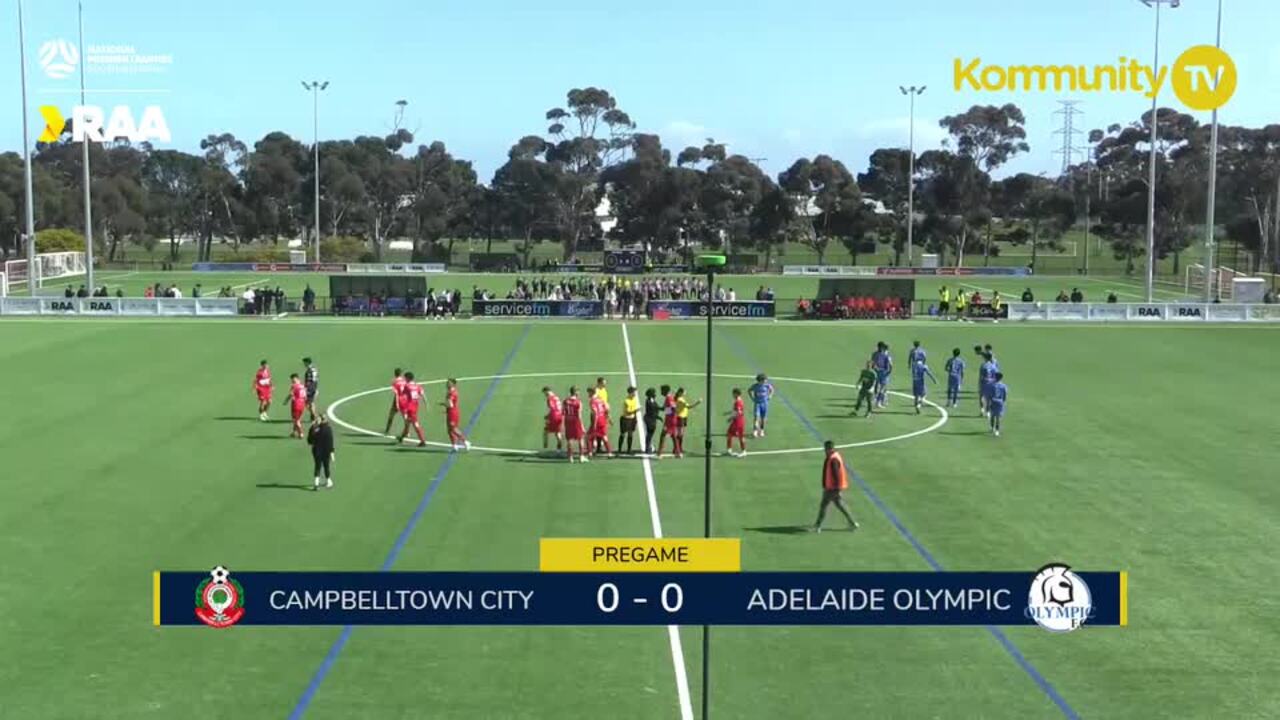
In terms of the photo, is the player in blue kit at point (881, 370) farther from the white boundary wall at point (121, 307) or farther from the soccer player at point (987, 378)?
the white boundary wall at point (121, 307)

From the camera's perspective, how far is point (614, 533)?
19.8 metres

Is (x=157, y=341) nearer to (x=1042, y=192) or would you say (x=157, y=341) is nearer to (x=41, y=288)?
(x=41, y=288)

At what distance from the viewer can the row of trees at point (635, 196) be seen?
12225 cm

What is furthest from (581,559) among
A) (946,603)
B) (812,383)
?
Result: (812,383)

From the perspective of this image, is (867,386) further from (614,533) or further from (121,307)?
(121,307)

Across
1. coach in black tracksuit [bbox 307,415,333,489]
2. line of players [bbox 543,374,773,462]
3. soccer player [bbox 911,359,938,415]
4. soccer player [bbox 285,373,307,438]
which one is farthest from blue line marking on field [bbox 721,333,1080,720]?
soccer player [bbox 285,373,307,438]

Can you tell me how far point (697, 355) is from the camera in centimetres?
4491

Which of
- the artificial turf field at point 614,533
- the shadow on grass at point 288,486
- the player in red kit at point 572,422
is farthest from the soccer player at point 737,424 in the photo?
the shadow on grass at point 288,486

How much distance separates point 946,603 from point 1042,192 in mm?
124044

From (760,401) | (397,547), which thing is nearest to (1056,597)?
(397,547)

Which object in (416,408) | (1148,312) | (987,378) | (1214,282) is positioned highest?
(1214,282)

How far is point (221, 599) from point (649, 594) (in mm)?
3550

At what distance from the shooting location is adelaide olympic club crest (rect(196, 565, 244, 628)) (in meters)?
10.4

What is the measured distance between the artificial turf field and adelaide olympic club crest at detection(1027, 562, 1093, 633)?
3056mm
